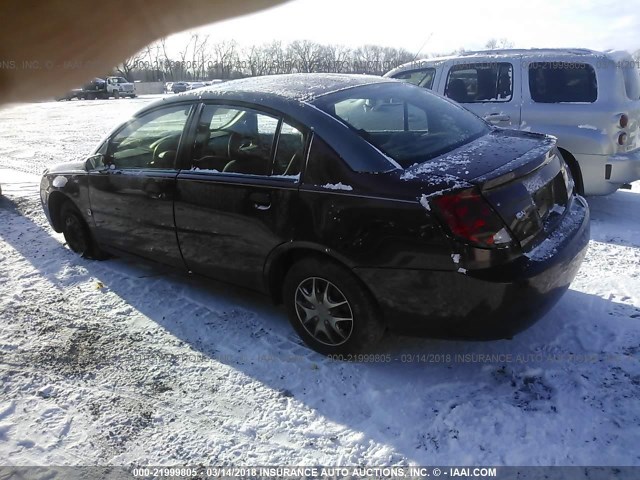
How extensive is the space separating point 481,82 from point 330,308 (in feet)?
14.0

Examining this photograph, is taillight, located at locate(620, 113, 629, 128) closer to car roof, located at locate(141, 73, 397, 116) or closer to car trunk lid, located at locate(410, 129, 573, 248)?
car trunk lid, located at locate(410, 129, 573, 248)

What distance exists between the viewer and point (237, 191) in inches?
129

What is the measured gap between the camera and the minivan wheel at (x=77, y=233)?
4816 mm

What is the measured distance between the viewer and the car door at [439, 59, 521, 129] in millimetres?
5855

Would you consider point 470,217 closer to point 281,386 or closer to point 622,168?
point 281,386

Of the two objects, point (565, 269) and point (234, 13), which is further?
point (565, 269)

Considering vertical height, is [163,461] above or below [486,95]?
below

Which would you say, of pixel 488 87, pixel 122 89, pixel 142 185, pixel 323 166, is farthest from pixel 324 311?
pixel 122 89

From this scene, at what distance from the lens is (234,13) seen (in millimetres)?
1078

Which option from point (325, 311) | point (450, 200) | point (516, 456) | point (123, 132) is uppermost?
point (123, 132)

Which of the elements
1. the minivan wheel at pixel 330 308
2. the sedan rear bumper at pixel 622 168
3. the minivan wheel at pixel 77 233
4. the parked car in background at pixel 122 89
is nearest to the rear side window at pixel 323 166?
the minivan wheel at pixel 330 308

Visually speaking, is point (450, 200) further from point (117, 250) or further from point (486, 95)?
point (486, 95)

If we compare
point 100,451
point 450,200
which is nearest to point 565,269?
point 450,200

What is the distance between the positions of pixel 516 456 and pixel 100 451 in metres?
2.02
